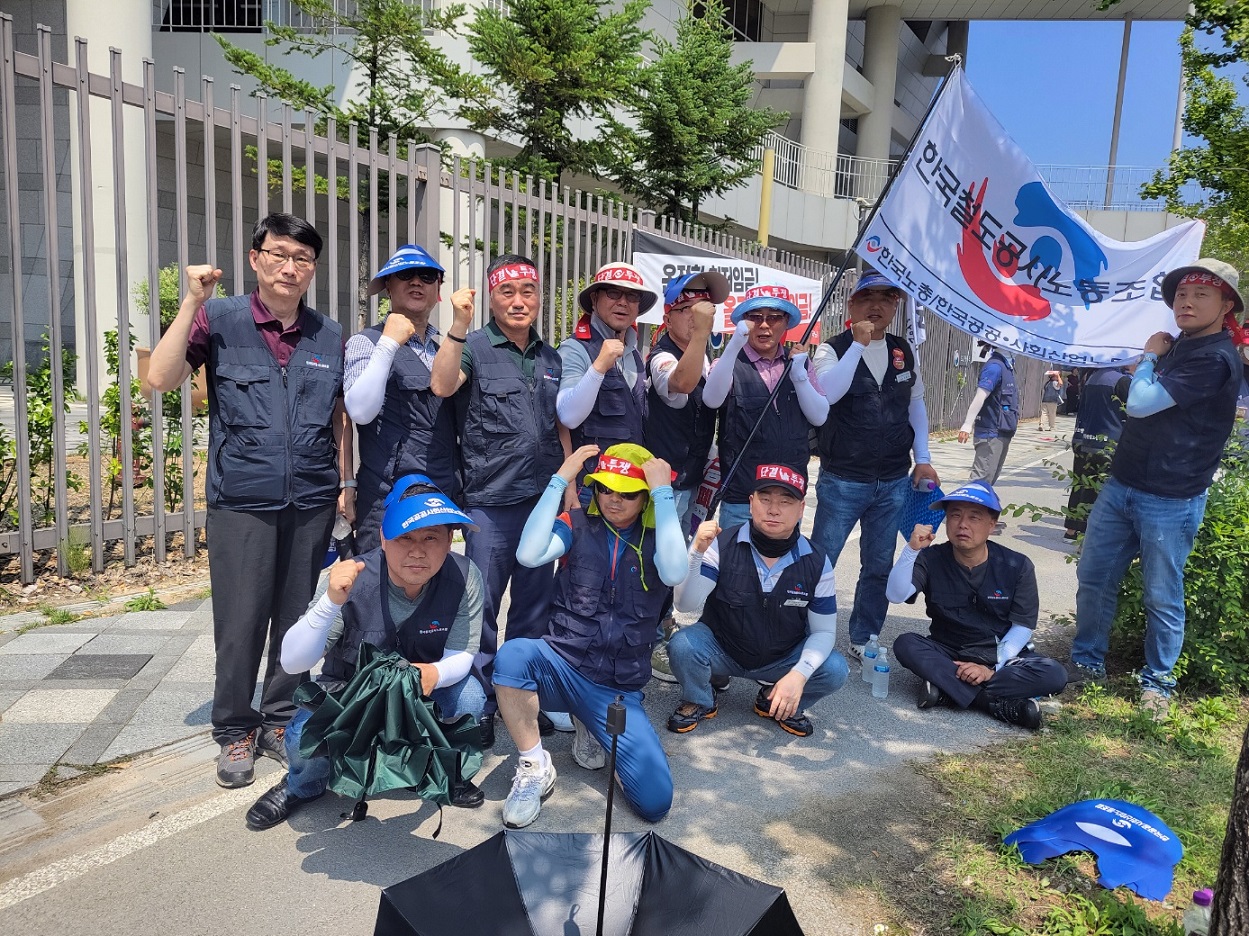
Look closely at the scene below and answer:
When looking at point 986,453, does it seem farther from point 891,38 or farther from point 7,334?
point 891,38

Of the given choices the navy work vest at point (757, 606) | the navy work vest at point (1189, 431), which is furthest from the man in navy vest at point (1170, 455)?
the navy work vest at point (757, 606)

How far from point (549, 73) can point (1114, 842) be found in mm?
10122

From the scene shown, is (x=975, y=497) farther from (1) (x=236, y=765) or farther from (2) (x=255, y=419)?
(1) (x=236, y=765)

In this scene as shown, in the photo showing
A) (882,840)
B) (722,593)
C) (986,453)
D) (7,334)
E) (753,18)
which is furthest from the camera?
(753,18)

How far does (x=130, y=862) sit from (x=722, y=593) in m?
2.41

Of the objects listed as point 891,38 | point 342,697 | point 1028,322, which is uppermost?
point 891,38

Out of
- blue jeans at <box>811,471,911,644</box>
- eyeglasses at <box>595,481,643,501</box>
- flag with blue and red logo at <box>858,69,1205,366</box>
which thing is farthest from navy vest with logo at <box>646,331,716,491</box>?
flag with blue and red logo at <box>858,69,1205,366</box>

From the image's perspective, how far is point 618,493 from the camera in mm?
3600

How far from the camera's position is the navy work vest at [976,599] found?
4.51 metres

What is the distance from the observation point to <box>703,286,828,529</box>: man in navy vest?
14.6 feet

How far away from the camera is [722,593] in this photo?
13.7 feet

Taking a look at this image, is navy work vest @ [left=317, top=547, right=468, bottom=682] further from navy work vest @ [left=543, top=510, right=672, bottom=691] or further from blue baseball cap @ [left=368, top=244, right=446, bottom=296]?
blue baseball cap @ [left=368, top=244, right=446, bottom=296]

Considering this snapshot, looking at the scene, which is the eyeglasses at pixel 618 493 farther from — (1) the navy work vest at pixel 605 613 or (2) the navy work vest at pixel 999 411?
(2) the navy work vest at pixel 999 411

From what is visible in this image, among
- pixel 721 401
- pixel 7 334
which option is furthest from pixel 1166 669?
pixel 7 334
